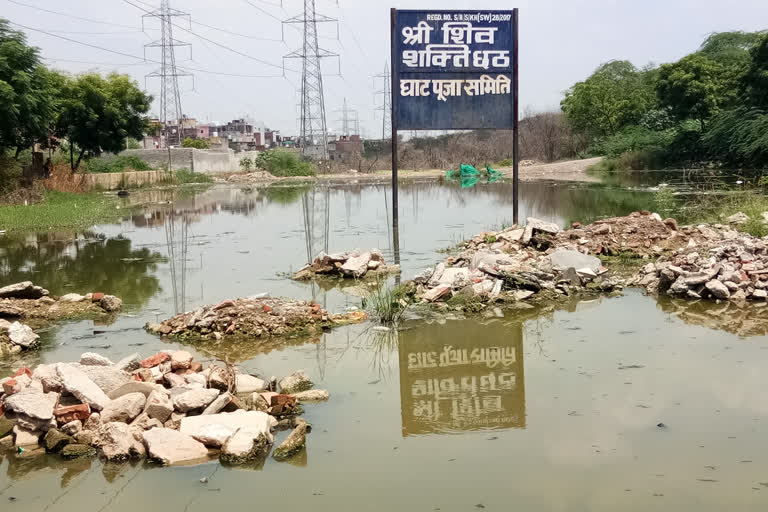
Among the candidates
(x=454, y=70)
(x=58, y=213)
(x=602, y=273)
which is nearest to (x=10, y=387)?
(x=602, y=273)

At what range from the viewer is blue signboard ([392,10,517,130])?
14141 mm

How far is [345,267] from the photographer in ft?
33.8

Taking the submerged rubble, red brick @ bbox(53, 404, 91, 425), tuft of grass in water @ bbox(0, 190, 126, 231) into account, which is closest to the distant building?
tuft of grass in water @ bbox(0, 190, 126, 231)

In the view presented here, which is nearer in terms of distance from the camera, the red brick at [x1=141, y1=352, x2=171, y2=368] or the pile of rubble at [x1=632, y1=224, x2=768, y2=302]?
the red brick at [x1=141, y1=352, x2=171, y2=368]

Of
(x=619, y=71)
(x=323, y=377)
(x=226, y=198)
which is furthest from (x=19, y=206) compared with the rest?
(x=619, y=71)

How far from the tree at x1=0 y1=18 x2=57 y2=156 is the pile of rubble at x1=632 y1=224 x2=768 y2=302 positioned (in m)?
19.1

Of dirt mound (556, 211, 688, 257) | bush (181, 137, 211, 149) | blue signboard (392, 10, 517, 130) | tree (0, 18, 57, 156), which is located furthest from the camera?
bush (181, 137, 211, 149)

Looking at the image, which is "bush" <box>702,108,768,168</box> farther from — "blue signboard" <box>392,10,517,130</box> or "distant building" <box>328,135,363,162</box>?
"distant building" <box>328,135,363,162</box>

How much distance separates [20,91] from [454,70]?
14.9 meters

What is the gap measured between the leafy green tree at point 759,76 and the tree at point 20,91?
28088mm

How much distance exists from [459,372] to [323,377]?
110 cm

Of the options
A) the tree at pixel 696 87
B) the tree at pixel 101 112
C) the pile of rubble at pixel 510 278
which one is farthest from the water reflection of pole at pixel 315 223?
the tree at pixel 696 87

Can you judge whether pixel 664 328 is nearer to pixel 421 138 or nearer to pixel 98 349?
pixel 98 349

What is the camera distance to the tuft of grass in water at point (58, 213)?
63.0 ft
